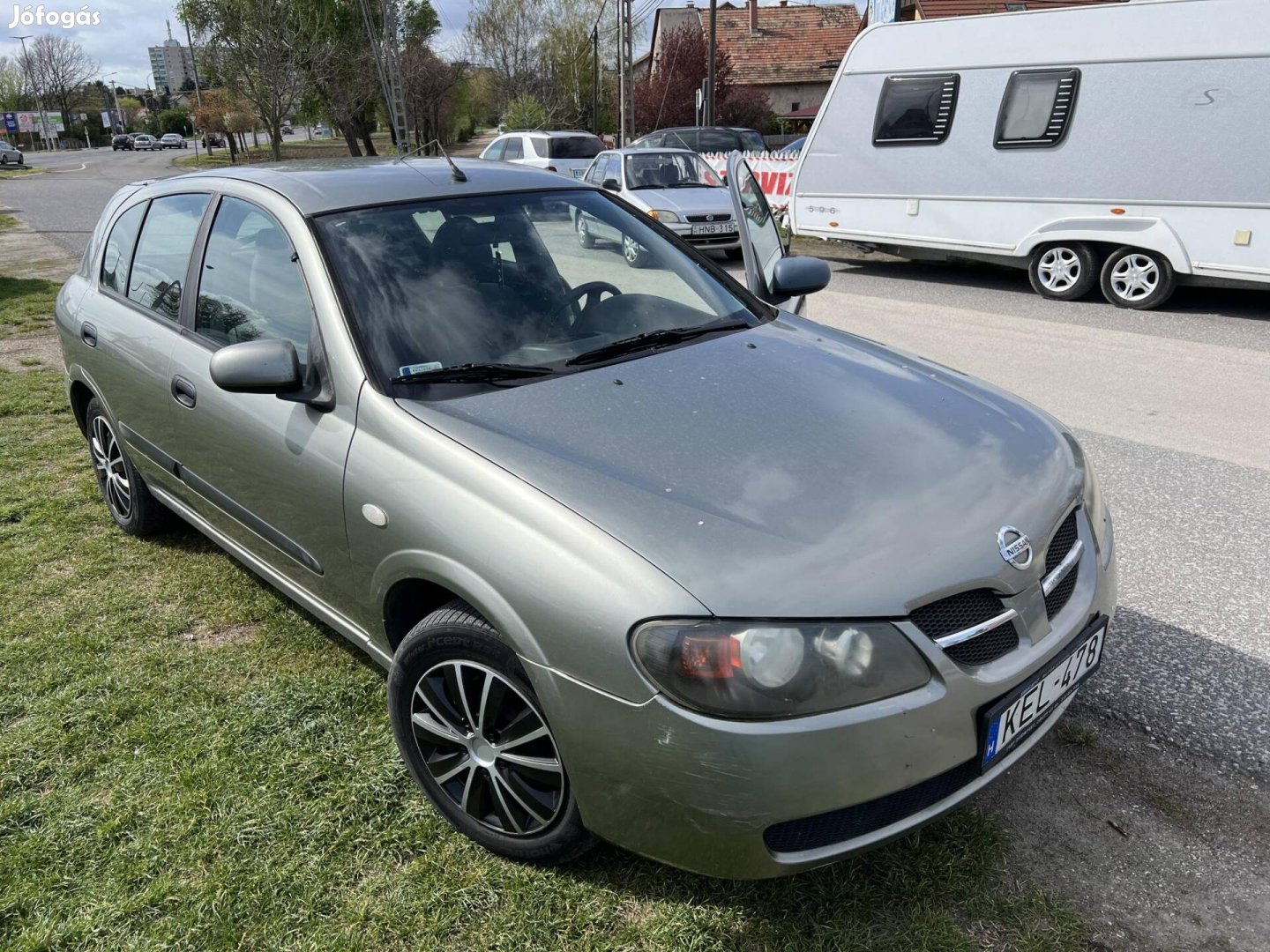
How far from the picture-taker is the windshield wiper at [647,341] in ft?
9.48

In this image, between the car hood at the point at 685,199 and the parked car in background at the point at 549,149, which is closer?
the car hood at the point at 685,199

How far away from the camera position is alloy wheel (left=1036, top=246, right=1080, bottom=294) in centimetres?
1019

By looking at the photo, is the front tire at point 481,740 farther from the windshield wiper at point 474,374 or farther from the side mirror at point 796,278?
the side mirror at point 796,278

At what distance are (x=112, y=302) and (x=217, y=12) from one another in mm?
39040

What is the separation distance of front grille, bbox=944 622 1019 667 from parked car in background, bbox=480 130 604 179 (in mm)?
17740

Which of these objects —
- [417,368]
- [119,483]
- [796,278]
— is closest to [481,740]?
[417,368]

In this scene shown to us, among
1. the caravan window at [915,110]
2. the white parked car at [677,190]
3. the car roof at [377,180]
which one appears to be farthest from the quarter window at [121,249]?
the caravan window at [915,110]

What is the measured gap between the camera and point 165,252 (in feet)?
12.2

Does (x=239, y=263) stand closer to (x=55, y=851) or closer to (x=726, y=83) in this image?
(x=55, y=851)

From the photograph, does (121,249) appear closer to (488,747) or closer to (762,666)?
(488,747)

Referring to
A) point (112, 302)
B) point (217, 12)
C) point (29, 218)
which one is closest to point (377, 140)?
point (217, 12)

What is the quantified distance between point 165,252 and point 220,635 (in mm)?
1530

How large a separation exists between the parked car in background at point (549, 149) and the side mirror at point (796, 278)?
51.2ft

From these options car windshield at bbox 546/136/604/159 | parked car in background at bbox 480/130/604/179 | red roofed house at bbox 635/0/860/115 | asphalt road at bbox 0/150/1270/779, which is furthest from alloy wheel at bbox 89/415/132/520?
red roofed house at bbox 635/0/860/115
